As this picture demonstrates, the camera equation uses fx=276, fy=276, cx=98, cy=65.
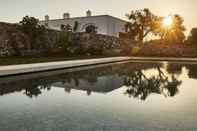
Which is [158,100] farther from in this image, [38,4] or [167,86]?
Result: [38,4]

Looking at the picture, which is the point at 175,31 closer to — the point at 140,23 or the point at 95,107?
the point at 140,23

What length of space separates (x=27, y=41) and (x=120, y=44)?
16.7 meters

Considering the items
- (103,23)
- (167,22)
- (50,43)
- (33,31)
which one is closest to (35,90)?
(33,31)

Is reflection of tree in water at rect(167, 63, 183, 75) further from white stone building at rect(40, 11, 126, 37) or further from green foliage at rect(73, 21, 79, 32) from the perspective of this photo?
green foliage at rect(73, 21, 79, 32)

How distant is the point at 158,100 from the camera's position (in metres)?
5.91

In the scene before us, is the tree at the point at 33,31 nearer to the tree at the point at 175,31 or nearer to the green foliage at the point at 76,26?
the green foliage at the point at 76,26

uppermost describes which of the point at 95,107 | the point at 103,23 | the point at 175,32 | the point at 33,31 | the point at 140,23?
the point at 140,23

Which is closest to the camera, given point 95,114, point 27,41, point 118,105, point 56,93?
point 95,114

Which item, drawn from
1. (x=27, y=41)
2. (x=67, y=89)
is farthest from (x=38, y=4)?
(x=67, y=89)

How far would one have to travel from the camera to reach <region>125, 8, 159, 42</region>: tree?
42906mm

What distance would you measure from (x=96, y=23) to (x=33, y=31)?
835 inches

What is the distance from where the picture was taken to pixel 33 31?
19.2 meters

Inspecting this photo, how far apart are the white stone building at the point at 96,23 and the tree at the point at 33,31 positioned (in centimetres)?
1695

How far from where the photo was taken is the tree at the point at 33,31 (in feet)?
62.3
